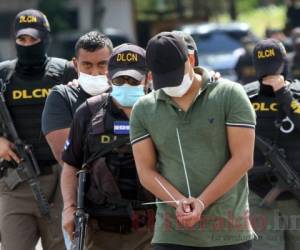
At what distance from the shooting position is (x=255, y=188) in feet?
19.1

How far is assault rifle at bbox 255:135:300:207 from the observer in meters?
5.62

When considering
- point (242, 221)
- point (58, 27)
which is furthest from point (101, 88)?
point (58, 27)

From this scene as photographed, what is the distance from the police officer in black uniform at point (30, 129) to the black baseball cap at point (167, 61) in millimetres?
1880

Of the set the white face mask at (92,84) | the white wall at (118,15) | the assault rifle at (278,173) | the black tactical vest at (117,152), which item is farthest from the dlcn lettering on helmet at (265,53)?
the white wall at (118,15)

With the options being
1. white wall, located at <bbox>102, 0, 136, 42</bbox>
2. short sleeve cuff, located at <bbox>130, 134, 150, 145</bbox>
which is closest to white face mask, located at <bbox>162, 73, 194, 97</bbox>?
short sleeve cuff, located at <bbox>130, 134, 150, 145</bbox>

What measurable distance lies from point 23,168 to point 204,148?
1942 millimetres

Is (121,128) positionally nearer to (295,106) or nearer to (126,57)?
(126,57)

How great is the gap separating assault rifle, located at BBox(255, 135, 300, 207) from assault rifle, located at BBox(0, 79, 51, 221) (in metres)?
1.35

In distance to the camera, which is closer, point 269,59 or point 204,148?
point 204,148

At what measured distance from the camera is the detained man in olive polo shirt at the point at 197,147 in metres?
4.15

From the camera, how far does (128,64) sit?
15.9 ft

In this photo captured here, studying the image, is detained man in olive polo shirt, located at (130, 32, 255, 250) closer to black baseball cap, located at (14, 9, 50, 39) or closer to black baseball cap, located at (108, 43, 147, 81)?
black baseball cap, located at (108, 43, 147, 81)

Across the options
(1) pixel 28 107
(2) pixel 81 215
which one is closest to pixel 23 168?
(1) pixel 28 107

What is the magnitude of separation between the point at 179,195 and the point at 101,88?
1324 mm
